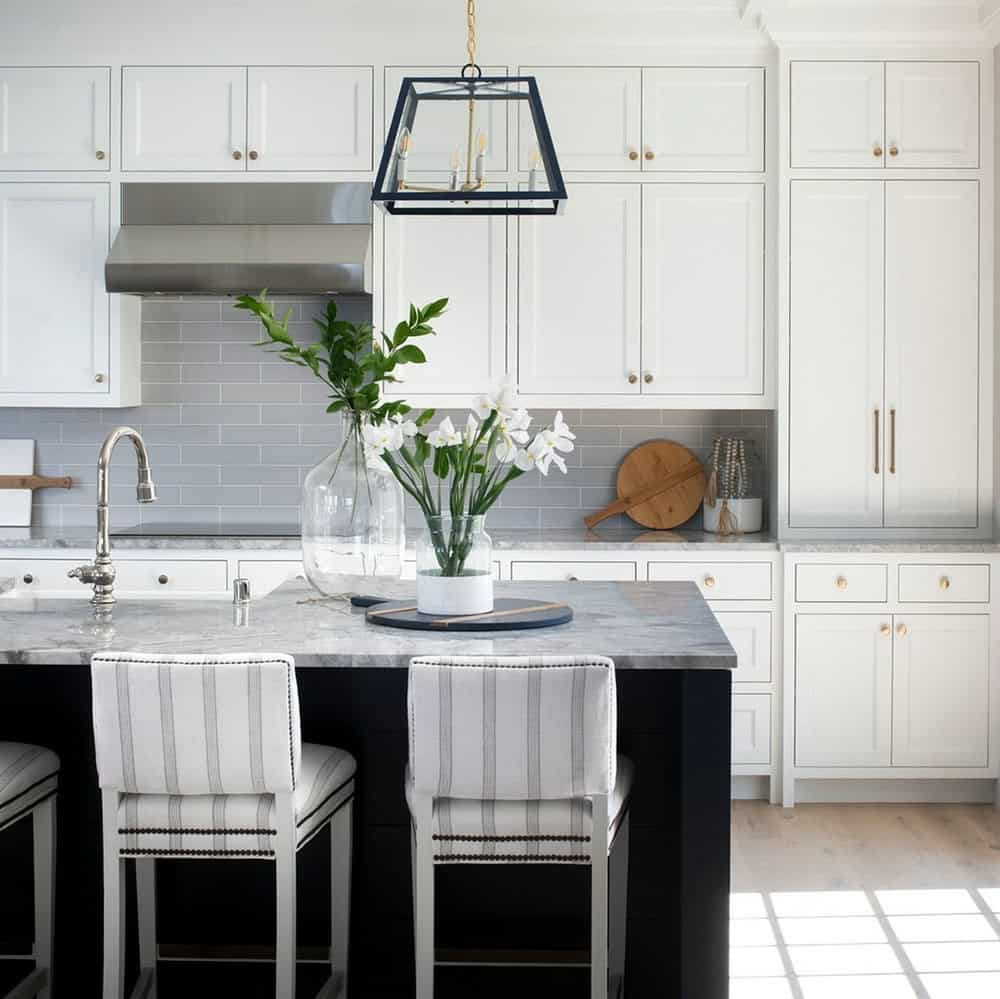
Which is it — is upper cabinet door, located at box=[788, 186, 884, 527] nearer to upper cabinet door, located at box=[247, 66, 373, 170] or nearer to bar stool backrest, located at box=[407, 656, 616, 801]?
upper cabinet door, located at box=[247, 66, 373, 170]

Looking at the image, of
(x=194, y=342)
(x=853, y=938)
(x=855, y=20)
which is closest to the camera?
(x=853, y=938)

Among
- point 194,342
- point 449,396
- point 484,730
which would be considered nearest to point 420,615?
point 484,730

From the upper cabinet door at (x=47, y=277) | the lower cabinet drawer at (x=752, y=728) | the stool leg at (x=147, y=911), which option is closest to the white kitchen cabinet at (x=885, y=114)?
the lower cabinet drawer at (x=752, y=728)

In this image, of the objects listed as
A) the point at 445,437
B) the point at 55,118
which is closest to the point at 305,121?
the point at 55,118

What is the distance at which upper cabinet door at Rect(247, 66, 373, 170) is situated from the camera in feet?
15.1

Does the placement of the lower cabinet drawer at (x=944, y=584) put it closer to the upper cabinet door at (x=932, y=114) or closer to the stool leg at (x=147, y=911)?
the upper cabinet door at (x=932, y=114)

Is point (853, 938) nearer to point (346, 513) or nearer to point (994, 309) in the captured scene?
point (346, 513)

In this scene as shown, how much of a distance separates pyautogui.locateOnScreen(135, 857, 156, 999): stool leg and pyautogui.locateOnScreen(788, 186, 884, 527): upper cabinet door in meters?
2.76

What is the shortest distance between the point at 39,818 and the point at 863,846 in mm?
2591

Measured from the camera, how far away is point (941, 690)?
4.44m

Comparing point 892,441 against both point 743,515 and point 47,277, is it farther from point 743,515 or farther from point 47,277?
point 47,277

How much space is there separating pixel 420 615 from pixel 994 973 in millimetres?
1668

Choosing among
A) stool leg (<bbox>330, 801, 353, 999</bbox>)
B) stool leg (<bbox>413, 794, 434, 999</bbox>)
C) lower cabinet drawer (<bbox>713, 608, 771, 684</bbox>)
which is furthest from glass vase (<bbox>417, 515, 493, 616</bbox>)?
lower cabinet drawer (<bbox>713, 608, 771, 684</bbox>)

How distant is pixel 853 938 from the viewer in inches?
130
